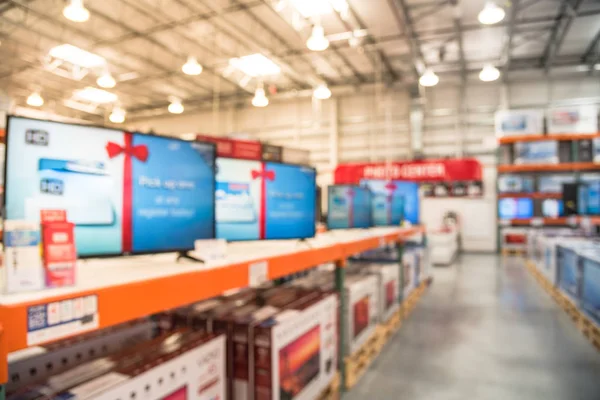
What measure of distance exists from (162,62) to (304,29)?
462 cm

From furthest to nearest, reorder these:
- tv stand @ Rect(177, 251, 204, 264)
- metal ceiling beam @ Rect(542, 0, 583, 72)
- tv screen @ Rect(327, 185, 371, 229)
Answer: metal ceiling beam @ Rect(542, 0, 583, 72)
tv screen @ Rect(327, 185, 371, 229)
tv stand @ Rect(177, 251, 204, 264)

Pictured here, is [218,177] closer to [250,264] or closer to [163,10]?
[250,264]

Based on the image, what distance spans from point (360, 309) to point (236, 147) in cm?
153

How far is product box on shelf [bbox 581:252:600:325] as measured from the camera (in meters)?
3.70

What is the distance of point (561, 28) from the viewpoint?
9391 millimetres

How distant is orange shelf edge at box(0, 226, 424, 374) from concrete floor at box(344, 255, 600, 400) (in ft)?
5.17

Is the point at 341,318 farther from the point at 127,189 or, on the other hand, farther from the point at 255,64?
the point at 255,64

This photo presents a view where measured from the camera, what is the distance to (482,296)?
5.82 m

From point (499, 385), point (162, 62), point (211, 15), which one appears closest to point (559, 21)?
point (211, 15)

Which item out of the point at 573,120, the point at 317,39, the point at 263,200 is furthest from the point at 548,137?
the point at 263,200

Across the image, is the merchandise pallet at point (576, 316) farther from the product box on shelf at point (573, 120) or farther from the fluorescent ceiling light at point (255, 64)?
the fluorescent ceiling light at point (255, 64)

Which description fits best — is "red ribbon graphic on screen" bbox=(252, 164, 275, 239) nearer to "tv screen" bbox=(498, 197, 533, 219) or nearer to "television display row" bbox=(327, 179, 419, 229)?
"television display row" bbox=(327, 179, 419, 229)

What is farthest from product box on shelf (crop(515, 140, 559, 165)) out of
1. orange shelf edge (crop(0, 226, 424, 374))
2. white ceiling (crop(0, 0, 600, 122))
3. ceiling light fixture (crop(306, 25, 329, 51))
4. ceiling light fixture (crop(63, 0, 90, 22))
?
orange shelf edge (crop(0, 226, 424, 374))

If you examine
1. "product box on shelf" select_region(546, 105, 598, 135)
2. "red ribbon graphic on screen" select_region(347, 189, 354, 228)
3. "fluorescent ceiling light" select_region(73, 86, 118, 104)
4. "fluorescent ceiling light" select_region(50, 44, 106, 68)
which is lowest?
"red ribbon graphic on screen" select_region(347, 189, 354, 228)
